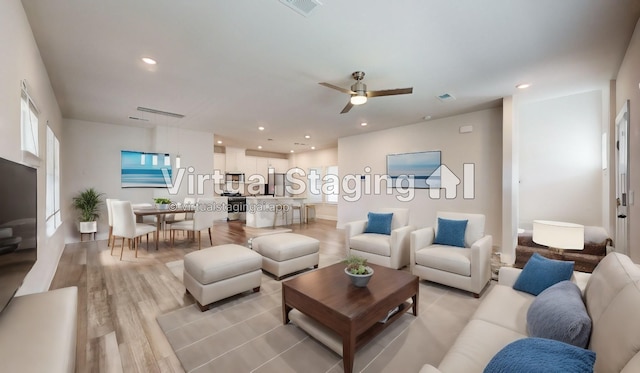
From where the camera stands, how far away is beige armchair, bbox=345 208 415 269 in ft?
11.3

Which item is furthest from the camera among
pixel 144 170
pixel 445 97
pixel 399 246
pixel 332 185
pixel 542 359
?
pixel 332 185

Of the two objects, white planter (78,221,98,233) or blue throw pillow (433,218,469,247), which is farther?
white planter (78,221,98,233)

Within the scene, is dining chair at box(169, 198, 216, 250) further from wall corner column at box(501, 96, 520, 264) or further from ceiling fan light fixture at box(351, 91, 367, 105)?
wall corner column at box(501, 96, 520, 264)

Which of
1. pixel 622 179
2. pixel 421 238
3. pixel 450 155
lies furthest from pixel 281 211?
pixel 622 179

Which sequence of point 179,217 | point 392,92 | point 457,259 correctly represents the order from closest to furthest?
1. point 457,259
2. point 392,92
3. point 179,217

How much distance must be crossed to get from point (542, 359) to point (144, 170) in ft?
23.5

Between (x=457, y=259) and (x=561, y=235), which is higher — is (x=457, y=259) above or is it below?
below

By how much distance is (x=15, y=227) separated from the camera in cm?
134

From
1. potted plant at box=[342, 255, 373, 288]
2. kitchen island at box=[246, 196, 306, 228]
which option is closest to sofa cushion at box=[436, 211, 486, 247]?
potted plant at box=[342, 255, 373, 288]

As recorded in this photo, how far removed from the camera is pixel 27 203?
5.13 feet

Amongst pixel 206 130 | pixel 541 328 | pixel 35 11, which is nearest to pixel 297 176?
pixel 206 130

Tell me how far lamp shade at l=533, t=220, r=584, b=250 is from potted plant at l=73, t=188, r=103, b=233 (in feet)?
24.1

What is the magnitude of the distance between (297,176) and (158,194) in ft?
16.2

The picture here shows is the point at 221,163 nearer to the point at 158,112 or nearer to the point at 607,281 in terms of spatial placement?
the point at 158,112
